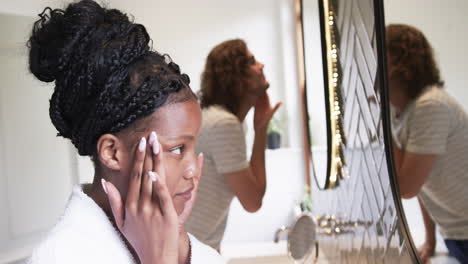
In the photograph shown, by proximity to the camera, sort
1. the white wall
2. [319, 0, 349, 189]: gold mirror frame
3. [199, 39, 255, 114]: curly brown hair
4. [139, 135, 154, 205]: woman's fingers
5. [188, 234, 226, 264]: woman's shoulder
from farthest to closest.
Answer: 1. the white wall
2. [199, 39, 255, 114]: curly brown hair
3. [319, 0, 349, 189]: gold mirror frame
4. [188, 234, 226, 264]: woman's shoulder
5. [139, 135, 154, 205]: woman's fingers

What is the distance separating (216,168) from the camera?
3.54 ft

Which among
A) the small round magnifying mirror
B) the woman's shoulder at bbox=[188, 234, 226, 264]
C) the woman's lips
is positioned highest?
the woman's lips

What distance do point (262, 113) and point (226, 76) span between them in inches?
6.8

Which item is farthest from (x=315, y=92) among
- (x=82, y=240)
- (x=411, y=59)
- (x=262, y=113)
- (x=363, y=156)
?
(x=82, y=240)

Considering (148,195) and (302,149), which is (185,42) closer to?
(302,149)

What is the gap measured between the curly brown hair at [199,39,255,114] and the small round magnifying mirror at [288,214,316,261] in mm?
293

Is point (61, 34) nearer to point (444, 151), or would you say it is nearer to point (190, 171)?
point (190, 171)

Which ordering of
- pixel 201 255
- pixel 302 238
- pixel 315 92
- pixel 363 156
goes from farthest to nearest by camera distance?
pixel 315 92, pixel 302 238, pixel 363 156, pixel 201 255

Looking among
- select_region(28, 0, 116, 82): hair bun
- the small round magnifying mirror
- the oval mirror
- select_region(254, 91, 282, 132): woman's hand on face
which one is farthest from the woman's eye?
select_region(254, 91, 282, 132): woman's hand on face

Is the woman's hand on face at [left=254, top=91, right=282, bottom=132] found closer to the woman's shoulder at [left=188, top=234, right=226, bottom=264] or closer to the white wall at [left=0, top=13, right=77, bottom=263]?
the white wall at [left=0, top=13, right=77, bottom=263]

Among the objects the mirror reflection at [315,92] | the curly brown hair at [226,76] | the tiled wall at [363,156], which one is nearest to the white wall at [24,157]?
the curly brown hair at [226,76]

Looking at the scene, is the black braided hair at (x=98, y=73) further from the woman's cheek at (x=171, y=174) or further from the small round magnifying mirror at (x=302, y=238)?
the small round magnifying mirror at (x=302, y=238)

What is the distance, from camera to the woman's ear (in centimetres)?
39

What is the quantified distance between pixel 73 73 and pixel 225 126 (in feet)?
2.27
